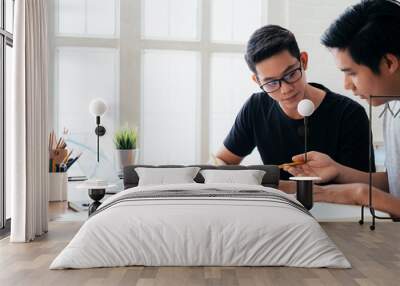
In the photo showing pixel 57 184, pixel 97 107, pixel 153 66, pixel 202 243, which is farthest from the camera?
pixel 57 184

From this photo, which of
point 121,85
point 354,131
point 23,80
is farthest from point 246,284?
point 121,85

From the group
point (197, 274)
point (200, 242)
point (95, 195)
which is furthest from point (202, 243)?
point (95, 195)

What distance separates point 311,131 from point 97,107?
242 cm

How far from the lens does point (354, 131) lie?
17.8 feet

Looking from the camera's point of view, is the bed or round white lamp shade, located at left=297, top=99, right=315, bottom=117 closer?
the bed

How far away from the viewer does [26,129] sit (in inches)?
170

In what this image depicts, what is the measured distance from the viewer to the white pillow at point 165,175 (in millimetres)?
5191

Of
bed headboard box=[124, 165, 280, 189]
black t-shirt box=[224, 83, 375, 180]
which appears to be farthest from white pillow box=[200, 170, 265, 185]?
black t-shirt box=[224, 83, 375, 180]

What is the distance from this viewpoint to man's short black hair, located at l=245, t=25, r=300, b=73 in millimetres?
5633

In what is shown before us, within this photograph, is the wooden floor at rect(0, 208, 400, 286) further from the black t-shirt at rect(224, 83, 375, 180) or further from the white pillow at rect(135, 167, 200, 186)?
the black t-shirt at rect(224, 83, 375, 180)

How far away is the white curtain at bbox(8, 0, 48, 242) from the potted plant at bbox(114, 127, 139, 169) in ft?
4.11

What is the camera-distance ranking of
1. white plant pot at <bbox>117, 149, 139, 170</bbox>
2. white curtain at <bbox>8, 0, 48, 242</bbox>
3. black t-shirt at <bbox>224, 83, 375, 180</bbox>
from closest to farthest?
white curtain at <bbox>8, 0, 48, 242</bbox>, black t-shirt at <bbox>224, 83, 375, 180</bbox>, white plant pot at <bbox>117, 149, 139, 170</bbox>

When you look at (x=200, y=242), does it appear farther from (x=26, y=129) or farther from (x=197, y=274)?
(x=26, y=129)

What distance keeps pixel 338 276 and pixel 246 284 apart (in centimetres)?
61
